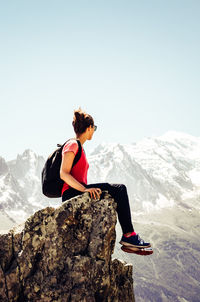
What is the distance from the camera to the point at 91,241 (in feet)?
27.3

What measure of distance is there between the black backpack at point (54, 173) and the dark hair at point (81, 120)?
2.62 ft

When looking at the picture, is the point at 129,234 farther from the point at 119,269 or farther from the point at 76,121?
the point at 76,121

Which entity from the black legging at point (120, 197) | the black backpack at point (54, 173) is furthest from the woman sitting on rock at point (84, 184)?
the black backpack at point (54, 173)

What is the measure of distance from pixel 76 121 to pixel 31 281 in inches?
201

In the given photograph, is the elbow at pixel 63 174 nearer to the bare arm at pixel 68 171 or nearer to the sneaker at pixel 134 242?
the bare arm at pixel 68 171

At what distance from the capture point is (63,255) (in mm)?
8109

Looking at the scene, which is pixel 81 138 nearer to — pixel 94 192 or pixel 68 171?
pixel 68 171

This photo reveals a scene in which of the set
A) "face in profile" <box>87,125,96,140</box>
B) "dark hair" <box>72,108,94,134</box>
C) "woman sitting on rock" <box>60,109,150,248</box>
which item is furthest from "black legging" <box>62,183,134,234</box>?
"dark hair" <box>72,108,94,134</box>

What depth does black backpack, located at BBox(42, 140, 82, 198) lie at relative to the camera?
8.64m

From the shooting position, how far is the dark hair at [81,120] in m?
9.18

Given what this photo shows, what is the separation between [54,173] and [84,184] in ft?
3.47

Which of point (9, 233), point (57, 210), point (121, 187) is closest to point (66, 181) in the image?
point (57, 210)

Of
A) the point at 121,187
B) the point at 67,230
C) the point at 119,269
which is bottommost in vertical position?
the point at 119,269

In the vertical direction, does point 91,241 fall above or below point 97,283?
above
